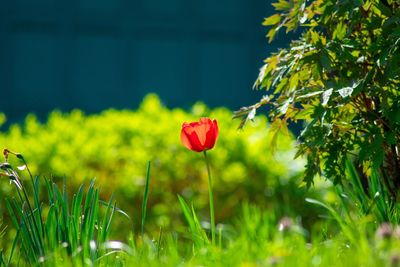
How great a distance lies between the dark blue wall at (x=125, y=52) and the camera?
10945mm

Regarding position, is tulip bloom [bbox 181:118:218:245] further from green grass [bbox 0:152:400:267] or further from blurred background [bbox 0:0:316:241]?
blurred background [bbox 0:0:316:241]

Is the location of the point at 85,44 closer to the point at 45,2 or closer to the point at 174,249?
the point at 45,2

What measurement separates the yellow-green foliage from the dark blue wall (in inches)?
152

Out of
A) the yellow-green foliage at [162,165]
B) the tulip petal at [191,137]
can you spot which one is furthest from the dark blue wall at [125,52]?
the tulip petal at [191,137]

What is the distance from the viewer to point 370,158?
379 centimetres

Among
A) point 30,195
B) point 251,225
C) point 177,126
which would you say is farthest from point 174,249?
point 177,126

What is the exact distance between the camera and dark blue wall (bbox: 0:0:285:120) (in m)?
10.9

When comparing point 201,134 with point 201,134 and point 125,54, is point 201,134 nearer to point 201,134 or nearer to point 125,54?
point 201,134

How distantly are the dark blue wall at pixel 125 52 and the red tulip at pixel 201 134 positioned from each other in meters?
7.62

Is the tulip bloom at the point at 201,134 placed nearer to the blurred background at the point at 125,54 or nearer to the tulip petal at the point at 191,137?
the tulip petal at the point at 191,137

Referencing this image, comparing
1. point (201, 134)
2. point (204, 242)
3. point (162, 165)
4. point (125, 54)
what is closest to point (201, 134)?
point (201, 134)

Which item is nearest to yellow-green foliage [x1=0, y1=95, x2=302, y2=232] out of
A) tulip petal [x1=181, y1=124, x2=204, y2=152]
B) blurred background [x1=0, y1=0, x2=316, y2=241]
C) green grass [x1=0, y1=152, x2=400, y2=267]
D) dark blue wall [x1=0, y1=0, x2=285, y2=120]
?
blurred background [x1=0, y1=0, x2=316, y2=241]

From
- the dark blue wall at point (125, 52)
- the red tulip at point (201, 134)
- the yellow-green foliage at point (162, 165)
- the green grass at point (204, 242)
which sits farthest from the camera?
the dark blue wall at point (125, 52)

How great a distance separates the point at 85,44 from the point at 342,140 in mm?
7600
